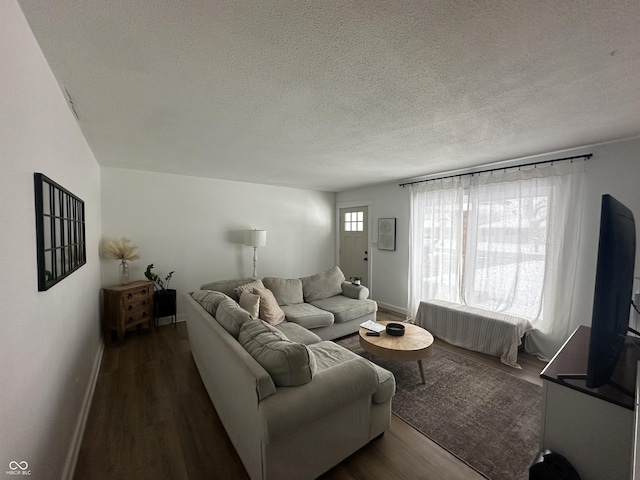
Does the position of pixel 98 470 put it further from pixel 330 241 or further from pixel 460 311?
pixel 330 241

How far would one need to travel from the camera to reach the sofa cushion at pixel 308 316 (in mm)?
3014

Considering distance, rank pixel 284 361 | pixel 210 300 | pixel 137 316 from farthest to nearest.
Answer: pixel 137 316 → pixel 210 300 → pixel 284 361

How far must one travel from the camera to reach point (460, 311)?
3.30 meters

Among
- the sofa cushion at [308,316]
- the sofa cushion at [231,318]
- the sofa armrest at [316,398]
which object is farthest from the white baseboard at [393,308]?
the sofa cushion at [231,318]

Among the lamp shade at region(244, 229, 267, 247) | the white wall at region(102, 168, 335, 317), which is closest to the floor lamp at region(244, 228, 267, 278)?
the lamp shade at region(244, 229, 267, 247)

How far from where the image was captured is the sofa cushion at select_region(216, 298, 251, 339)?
1.83 m

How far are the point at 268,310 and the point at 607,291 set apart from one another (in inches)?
103

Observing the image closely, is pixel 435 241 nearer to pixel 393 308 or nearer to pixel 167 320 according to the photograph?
pixel 393 308

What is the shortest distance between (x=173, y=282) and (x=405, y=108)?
4016 millimetres

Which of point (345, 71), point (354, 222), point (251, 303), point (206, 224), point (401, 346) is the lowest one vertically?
point (401, 346)

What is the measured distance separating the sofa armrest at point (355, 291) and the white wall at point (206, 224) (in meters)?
1.68

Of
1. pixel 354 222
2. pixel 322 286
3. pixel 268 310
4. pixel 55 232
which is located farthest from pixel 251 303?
pixel 354 222

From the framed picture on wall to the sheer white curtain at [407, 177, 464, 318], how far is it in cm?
37

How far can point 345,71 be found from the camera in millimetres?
1423
